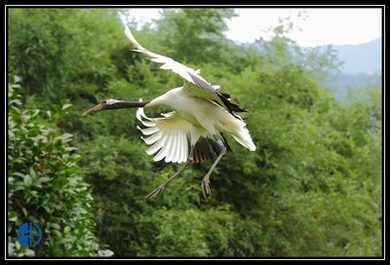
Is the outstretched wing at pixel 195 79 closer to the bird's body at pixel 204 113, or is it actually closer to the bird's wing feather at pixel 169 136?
the bird's body at pixel 204 113

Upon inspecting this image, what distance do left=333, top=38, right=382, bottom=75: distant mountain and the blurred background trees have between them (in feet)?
0.86

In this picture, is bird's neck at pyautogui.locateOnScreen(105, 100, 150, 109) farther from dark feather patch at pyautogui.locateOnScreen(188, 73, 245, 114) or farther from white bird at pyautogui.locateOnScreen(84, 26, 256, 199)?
dark feather patch at pyautogui.locateOnScreen(188, 73, 245, 114)

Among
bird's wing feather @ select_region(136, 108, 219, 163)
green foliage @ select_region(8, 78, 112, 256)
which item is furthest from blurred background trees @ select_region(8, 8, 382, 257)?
bird's wing feather @ select_region(136, 108, 219, 163)

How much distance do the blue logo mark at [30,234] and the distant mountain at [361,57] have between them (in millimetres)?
6491

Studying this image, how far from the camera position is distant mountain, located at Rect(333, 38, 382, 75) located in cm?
1059

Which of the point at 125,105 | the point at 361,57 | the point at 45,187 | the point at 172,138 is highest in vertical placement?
the point at 125,105

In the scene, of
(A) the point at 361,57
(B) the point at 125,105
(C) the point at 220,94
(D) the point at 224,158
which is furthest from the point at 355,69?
(C) the point at 220,94

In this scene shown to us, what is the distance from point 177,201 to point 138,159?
0.60m

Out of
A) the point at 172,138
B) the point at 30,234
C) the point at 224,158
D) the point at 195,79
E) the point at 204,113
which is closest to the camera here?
the point at 195,79

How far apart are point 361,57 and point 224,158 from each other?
10.1ft

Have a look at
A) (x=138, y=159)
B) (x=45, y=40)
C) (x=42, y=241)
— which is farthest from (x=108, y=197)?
(x=42, y=241)

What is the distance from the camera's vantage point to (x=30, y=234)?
159 inches

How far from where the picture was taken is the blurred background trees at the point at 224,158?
9.10 meters

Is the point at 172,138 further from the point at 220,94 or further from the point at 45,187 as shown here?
the point at 220,94
